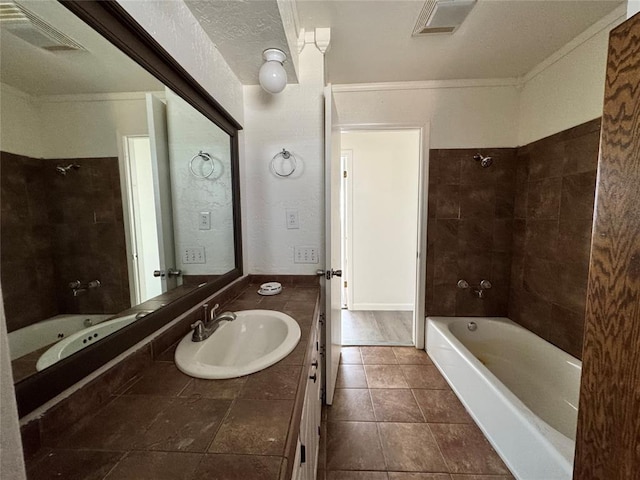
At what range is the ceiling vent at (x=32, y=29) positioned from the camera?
0.51 m

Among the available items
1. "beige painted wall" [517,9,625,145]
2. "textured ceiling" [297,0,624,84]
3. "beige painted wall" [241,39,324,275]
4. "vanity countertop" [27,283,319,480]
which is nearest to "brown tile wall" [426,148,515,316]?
"beige painted wall" [517,9,625,145]

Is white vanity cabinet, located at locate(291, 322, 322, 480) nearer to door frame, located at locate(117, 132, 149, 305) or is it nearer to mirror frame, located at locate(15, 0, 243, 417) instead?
mirror frame, located at locate(15, 0, 243, 417)

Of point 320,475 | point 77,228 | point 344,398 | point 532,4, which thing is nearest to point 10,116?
point 77,228

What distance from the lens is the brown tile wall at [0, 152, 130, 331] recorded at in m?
0.55

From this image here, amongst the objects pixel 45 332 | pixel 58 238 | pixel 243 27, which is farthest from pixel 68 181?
pixel 243 27

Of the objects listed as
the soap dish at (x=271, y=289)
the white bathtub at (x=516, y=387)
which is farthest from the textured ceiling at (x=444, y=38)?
the white bathtub at (x=516, y=387)

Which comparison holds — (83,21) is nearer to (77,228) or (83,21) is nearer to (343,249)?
(77,228)

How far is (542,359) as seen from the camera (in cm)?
194

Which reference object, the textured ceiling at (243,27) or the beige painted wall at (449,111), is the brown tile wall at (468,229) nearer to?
the beige painted wall at (449,111)

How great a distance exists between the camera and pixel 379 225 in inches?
136

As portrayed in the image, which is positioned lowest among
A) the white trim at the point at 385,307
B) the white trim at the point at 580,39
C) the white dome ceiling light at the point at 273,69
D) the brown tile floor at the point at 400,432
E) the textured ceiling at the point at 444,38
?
the brown tile floor at the point at 400,432

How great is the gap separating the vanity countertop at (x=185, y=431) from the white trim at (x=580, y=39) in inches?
97.8

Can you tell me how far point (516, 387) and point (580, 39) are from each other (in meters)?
2.41

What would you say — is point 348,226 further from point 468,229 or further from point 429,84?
point 429,84
